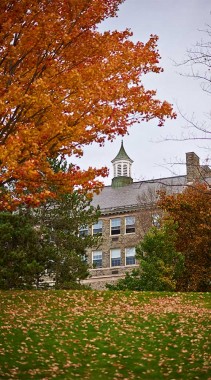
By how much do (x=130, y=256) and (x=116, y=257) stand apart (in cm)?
146

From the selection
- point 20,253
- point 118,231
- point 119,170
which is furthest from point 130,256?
point 20,253

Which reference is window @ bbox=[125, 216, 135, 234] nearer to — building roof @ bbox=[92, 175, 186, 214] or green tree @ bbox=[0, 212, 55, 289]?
building roof @ bbox=[92, 175, 186, 214]

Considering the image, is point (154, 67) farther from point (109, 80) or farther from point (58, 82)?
point (58, 82)

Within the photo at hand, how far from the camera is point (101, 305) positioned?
17.9 meters

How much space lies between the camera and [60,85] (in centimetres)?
1353

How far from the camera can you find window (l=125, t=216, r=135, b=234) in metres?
54.2

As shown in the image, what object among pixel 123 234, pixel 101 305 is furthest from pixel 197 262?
pixel 123 234

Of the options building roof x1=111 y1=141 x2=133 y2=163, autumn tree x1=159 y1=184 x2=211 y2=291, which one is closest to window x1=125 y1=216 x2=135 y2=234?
building roof x1=111 y1=141 x2=133 y2=163

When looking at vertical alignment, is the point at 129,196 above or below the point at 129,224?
above

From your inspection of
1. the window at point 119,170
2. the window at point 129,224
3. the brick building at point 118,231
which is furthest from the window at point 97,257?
the window at point 119,170

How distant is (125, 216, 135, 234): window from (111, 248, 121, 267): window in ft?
6.44

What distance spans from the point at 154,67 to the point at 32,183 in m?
4.20

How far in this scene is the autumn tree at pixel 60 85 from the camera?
13008 millimetres

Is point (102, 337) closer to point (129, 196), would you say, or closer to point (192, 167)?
point (192, 167)
